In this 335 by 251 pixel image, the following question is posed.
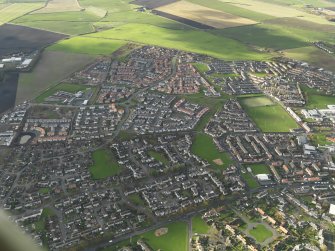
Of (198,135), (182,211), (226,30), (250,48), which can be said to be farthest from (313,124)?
(226,30)

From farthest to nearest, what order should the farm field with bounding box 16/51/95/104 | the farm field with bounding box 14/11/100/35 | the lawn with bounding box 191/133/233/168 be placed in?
the farm field with bounding box 14/11/100/35 < the farm field with bounding box 16/51/95/104 < the lawn with bounding box 191/133/233/168

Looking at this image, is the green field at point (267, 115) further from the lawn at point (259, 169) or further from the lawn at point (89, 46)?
the lawn at point (89, 46)

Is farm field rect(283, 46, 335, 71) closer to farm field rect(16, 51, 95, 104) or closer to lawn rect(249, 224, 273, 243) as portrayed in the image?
farm field rect(16, 51, 95, 104)

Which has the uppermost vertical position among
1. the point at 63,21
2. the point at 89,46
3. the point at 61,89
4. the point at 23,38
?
the point at 63,21

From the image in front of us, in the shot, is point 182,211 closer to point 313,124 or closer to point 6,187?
point 6,187

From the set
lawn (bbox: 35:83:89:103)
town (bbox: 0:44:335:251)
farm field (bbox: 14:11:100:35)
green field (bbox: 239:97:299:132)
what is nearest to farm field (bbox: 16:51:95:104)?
lawn (bbox: 35:83:89:103)

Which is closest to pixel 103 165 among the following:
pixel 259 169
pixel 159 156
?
pixel 159 156

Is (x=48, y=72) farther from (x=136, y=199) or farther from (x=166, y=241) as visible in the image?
(x=166, y=241)
